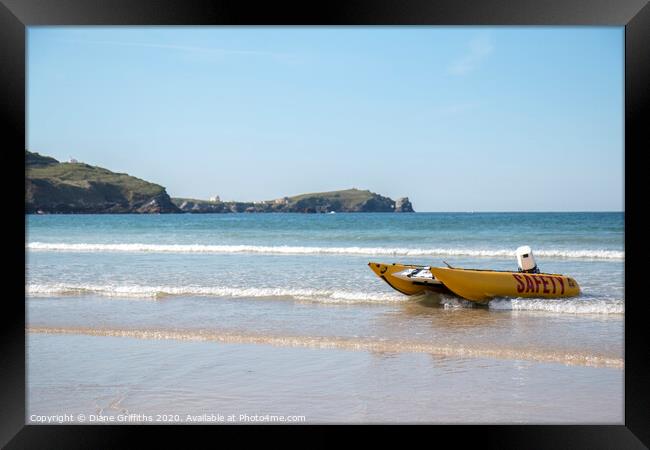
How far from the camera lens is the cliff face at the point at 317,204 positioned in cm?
3938

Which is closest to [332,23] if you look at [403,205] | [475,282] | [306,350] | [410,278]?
[306,350]

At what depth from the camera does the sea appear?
140 inches

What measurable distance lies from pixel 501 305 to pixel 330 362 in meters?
3.35

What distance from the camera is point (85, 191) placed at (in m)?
37.8

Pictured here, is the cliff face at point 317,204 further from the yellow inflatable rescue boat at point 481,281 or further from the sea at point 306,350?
the yellow inflatable rescue boat at point 481,281

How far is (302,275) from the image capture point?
10414 millimetres

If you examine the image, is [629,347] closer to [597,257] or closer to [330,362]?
[330,362]

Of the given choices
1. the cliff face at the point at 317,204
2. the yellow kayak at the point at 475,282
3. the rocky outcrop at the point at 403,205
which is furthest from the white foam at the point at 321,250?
the rocky outcrop at the point at 403,205

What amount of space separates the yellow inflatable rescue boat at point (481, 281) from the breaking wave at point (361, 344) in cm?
208

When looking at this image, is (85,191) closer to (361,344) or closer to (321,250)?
(321,250)

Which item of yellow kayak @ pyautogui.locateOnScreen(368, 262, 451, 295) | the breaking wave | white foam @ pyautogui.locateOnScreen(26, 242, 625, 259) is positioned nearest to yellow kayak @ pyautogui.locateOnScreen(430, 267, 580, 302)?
yellow kayak @ pyautogui.locateOnScreen(368, 262, 451, 295)

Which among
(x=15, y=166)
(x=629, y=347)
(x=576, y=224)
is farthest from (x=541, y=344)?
(x=576, y=224)

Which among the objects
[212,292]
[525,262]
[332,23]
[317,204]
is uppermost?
[317,204]

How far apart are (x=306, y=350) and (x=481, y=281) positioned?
2.95 metres
